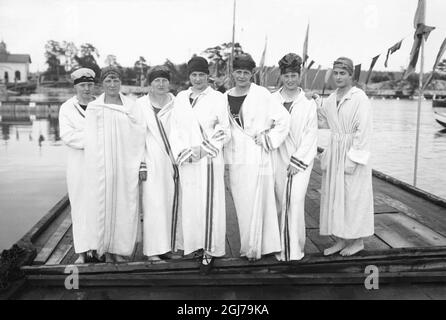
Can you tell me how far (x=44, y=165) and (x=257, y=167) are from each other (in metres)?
12.9

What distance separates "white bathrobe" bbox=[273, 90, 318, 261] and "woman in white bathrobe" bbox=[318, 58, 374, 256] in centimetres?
26

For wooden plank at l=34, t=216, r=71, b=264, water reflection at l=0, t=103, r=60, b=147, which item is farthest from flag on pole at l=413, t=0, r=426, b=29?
water reflection at l=0, t=103, r=60, b=147

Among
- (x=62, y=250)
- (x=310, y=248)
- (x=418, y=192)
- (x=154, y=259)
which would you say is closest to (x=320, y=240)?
(x=310, y=248)

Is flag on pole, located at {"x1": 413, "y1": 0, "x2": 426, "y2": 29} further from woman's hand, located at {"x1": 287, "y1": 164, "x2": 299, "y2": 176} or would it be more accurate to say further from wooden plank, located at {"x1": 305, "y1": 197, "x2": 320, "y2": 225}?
woman's hand, located at {"x1": 287, "y1": 164, "x2": 299, "y2": 176}

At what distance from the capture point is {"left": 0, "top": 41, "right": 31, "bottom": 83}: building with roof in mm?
75956

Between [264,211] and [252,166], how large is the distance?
1.35 ft

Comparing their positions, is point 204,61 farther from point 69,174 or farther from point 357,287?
point 357,287

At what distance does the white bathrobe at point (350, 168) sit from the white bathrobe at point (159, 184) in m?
1.43

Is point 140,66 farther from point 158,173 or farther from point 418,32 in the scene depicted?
point 158,173

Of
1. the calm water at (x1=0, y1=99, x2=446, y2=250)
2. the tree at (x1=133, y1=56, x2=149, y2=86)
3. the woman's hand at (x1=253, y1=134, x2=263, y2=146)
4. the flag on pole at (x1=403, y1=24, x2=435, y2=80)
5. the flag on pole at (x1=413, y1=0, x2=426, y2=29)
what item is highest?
the tree at (x1=133, y1=56, x2=149, y2=86)

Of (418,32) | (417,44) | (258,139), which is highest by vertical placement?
(418,32)

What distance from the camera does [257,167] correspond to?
12.0 feet

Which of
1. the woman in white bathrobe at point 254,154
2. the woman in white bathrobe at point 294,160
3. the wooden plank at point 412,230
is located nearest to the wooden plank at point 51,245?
the woman in white bathrobe at point 254,154
